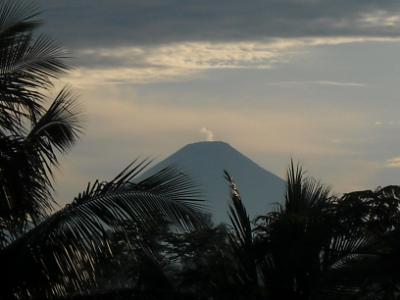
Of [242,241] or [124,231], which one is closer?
[124,231]

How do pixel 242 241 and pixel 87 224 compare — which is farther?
pixel 242 241

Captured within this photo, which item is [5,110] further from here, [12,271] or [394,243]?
[394,243]

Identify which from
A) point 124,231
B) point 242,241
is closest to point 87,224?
point 124,231

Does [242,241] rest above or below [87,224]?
below

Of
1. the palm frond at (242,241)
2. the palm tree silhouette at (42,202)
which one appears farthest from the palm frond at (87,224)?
the palm frond at (242,241)

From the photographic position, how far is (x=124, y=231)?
9852 mm

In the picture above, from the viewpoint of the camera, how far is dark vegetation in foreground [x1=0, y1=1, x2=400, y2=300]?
9914 millimetres

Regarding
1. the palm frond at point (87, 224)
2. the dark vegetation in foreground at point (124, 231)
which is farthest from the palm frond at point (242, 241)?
the palm frond at point (87, 224)

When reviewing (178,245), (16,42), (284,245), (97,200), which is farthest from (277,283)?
(178,245)

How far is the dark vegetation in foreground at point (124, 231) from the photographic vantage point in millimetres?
9914

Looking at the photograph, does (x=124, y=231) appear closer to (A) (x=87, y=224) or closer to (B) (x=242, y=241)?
(A) (x=87, y=224)

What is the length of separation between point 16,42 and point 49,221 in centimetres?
232

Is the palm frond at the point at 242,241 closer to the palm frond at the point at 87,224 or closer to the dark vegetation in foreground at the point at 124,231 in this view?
the dark vegetation in foreground at the point at 124,231

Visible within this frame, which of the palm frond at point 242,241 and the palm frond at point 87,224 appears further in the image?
the palm frond at point 242,241
